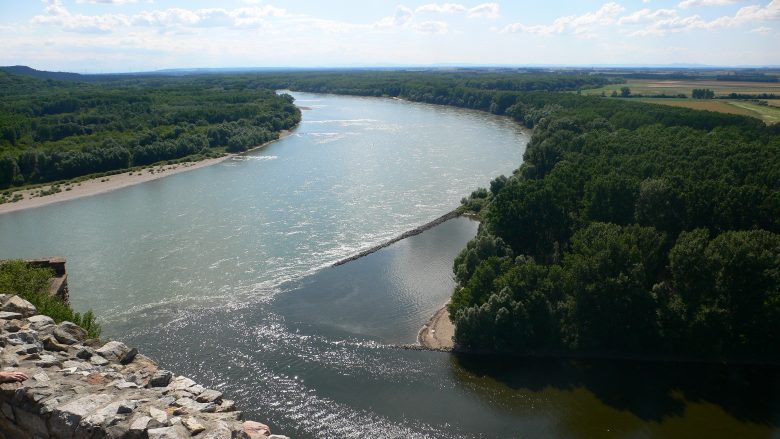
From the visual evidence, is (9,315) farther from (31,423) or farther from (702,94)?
(702,94)

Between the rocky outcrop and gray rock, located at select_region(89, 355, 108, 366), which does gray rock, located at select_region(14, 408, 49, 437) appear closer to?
the rocky outcrop

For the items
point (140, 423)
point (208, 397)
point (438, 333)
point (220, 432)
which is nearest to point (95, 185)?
Answer: point (438, 333)

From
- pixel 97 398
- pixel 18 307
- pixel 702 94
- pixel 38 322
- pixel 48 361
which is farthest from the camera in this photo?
pixel 702 94

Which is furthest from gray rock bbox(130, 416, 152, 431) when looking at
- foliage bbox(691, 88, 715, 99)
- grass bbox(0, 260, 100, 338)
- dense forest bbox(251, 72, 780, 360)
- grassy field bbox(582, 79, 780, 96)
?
grassy field bbox(582, 79, 780, 96)

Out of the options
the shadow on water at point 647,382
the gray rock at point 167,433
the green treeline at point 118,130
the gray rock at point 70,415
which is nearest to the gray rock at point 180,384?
the gray rock at point 70,415

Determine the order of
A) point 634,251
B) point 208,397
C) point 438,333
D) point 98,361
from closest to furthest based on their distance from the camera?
point 208,397 < point 98,361 < point 634,251 < point 438,333

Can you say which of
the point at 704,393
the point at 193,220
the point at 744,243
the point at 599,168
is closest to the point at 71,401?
the point at 704,393
